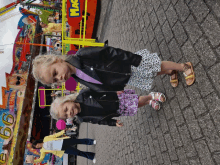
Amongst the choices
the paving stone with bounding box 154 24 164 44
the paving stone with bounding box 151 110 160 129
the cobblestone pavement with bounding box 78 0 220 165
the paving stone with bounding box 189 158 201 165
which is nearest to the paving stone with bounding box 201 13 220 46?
the cobblestone pavement with bounding box 78 0 220 165

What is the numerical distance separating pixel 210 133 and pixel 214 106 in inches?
14.0

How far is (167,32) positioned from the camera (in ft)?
10.4

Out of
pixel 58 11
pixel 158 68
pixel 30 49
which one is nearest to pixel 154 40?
pixel 158 68

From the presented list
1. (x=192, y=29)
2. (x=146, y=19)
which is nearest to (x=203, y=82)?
(x=192, y=29)

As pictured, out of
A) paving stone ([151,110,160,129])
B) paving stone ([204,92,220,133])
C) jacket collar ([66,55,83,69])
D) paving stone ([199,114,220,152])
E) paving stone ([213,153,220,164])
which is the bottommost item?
paving stone ([213,153,220,164])

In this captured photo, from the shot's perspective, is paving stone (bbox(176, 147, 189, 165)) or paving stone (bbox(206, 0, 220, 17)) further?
A: paving stone (bbox(176, 147, 189, 165))

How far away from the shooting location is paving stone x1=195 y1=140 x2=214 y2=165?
2.02 m

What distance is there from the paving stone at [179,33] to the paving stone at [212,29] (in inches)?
Result: 15.8

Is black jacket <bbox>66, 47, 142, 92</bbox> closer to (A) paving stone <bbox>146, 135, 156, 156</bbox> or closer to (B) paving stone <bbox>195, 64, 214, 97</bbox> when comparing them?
(B) paving stone <bbox>195, 64, 214, 97</bbox>

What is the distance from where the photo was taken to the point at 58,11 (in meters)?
11.4

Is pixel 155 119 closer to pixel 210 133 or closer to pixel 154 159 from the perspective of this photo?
pixel 154 159

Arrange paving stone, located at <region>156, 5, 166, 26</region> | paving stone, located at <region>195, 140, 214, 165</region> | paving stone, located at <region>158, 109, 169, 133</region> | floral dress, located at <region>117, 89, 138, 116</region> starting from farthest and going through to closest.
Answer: paving stone, located at <region>156, 5, 166, 26</region>, floral dress, located at <region>117, 89, 138, 116</region>, paving stone, located at <region>158, 109, 169, 133</region>, paving stone, located at <region>195, 140, 214, 165</region>

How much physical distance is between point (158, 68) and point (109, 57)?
800mm

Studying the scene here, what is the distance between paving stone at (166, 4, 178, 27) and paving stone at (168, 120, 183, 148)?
1.88m
